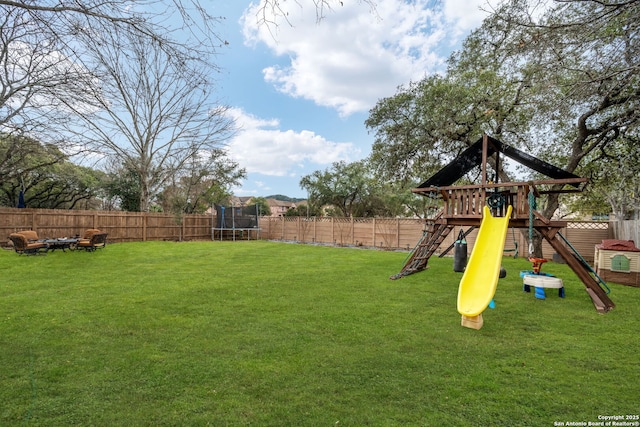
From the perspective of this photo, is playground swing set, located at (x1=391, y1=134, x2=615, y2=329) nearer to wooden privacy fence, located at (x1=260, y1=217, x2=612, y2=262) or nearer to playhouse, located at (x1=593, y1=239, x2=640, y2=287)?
playhouse, located at (x1=593, y1=239, x2=640, y2=287)

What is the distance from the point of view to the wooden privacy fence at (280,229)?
1087cm

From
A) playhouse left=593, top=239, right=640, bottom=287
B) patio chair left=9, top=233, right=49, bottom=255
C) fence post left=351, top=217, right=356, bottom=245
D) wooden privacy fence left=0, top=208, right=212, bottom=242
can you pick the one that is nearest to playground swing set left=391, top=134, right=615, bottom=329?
playhouse left=593, top=239, right=640, bottom=287

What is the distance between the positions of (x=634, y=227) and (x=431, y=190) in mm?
5777

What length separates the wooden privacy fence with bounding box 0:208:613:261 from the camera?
10866 millimetres

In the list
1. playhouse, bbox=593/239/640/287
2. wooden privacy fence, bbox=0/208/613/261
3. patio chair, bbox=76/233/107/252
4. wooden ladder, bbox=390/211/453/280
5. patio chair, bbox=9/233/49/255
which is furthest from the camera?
patio chair, bbox=76/233/107/252

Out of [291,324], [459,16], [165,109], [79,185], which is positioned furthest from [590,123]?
[79,185]

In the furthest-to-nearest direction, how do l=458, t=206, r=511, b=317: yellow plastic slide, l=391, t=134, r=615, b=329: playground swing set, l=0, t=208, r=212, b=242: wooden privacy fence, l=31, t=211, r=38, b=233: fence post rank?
l=31, t=211, r=38, b=233: fence post → l=0, t=208, r=212, b=242: wooden privacy fence → l=391, t=134, r=615, b=329: playground swing set → l=458, t=206, r=511, b=317: yellow plastic slide

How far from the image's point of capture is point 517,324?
13.2 feet

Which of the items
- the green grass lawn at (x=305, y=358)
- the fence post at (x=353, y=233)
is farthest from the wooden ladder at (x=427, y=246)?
the fence post at (x=353, y=233)

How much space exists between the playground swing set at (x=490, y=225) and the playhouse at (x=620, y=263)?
2.78 feet

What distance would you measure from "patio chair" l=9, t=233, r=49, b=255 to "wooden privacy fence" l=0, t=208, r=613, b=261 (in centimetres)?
253

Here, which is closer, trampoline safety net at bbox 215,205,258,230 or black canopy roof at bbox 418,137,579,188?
black canopy roof at bbox 418,137,579,188

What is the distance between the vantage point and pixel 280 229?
66.2 ft

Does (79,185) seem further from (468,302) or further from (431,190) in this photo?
(468,302)
